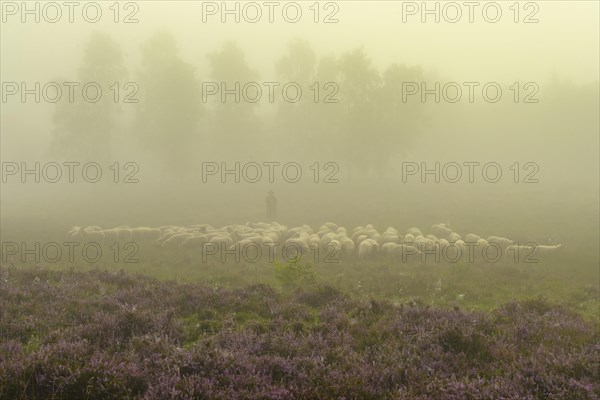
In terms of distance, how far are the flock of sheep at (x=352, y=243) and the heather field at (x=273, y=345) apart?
722 cm

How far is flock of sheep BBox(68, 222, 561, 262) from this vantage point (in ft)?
67.2

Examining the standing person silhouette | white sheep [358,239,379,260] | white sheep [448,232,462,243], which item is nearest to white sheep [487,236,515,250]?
white sheep [448,232,462,243]

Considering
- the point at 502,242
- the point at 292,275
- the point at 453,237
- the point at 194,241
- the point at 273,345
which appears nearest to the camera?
the point at 273,345

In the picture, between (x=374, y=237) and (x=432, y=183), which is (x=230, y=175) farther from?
(x=374, y=237)

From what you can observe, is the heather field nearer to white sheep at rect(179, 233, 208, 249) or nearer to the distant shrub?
the distant shrub

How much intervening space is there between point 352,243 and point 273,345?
14382mm

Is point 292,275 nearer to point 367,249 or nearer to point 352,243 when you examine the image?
point 367,249

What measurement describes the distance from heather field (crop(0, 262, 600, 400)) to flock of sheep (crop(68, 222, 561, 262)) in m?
7.22

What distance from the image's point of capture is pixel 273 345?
726 cm

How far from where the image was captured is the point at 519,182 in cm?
5878

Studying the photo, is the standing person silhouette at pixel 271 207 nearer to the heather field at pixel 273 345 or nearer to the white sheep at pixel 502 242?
the white sheep at pixel 502 242

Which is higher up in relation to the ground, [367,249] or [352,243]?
[352,243]

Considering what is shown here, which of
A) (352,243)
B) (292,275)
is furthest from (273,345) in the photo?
(352,243)

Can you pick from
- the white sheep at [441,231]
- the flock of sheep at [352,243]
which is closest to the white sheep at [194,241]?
the flock of sheep at [352,243]
